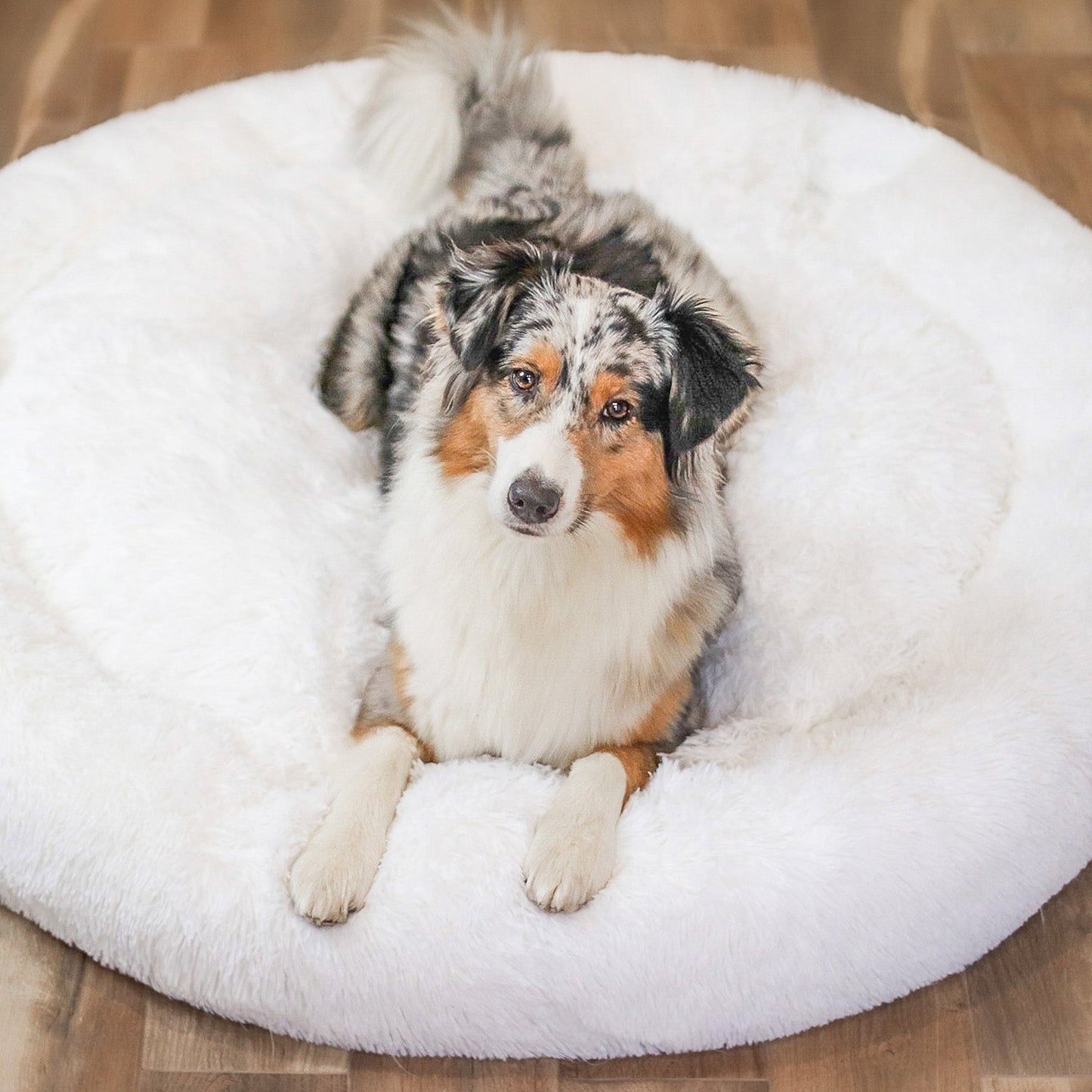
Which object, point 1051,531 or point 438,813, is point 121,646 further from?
point 1051,531

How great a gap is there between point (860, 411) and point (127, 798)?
1.78m

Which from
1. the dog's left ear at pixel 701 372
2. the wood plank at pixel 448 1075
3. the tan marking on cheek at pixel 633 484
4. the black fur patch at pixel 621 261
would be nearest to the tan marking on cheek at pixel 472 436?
the tan marking on cheek at pixel 633 484

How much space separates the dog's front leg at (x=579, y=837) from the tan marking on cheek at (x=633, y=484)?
0.40m

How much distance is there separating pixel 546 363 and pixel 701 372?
0.25m

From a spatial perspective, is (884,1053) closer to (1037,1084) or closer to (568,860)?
(1037,1084)

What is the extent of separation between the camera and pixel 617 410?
195 cm

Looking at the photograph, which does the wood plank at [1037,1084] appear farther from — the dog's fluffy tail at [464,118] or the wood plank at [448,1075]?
the dog's fluffy tail at [464,118]

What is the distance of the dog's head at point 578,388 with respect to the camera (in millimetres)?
1886

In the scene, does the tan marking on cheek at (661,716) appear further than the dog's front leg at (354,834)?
Yes

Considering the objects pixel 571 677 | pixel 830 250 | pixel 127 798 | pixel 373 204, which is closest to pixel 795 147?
pixel 830 250

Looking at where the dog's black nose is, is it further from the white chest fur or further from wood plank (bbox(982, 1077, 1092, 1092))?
wood plank (bbox(982, 1077, 1092, 1092))

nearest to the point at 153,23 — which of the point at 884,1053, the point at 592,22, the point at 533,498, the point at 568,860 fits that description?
the point at 592,22

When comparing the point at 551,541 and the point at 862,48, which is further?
the point at 862,48

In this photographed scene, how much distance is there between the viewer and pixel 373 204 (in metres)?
3.23
